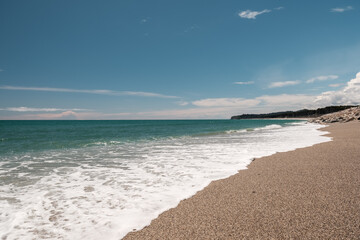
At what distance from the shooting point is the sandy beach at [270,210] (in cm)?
331

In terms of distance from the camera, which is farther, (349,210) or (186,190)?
(186,190)

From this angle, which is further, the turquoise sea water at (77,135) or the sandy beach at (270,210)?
the turquoise sea water at (77,135)

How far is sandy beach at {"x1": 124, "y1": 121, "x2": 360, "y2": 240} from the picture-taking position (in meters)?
3.31

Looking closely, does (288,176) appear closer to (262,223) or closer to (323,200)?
(323,200)

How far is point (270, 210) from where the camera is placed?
13.2 ft

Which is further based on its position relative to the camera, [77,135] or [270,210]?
[77,135]

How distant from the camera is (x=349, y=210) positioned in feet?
12.6

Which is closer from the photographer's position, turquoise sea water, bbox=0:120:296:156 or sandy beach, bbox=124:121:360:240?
sandy beach, bbox=124:121:360:240

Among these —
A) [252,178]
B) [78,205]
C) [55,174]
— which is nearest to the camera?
[78,205]

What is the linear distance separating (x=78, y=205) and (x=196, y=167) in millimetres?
4623

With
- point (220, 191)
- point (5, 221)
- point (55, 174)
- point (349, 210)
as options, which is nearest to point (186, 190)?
point (220, 191)

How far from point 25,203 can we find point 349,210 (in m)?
7.00

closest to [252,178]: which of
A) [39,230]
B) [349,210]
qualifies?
[349,210]

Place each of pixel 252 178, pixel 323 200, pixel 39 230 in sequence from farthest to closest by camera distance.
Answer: pixel 252 178 → pixel 323 200 → pixel 39 230
